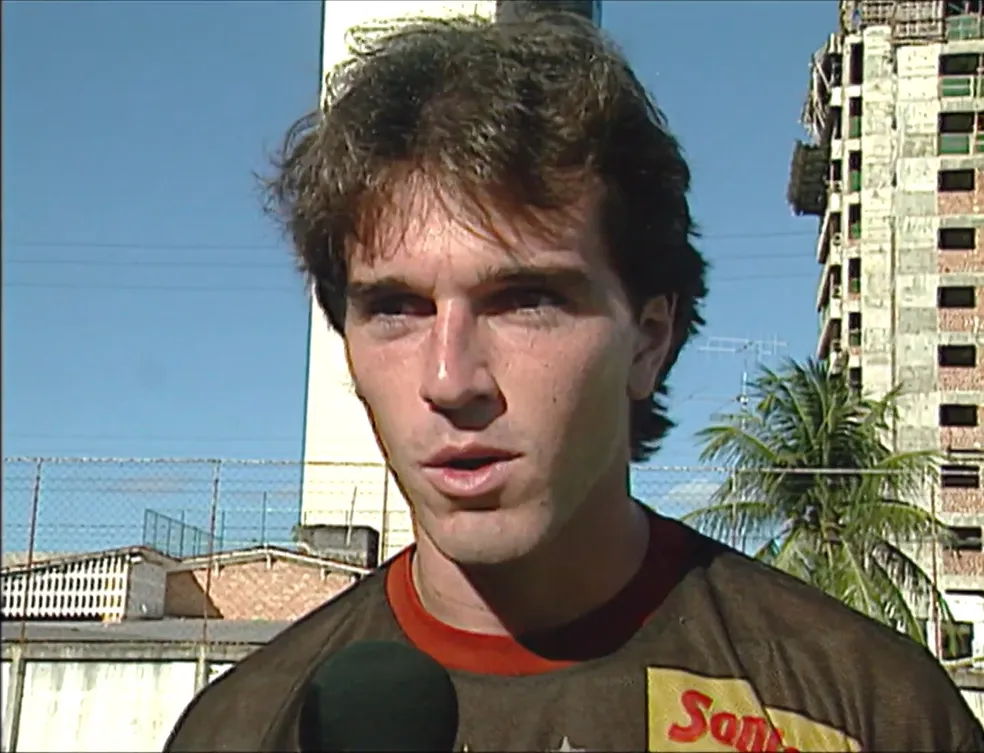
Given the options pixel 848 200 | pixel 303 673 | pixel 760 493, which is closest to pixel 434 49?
pixel 303 673

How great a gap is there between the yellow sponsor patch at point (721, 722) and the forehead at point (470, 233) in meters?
0.49

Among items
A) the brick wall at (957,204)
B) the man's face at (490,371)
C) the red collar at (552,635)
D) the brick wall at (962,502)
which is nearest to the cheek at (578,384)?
the man's face at (490,371)

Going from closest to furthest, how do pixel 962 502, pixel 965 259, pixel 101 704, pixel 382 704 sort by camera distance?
pixel 382 704 < pixel 101 704 < pixel 962 502 < pixel 965 259

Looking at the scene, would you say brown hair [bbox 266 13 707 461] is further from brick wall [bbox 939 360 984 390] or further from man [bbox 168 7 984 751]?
brick wall [bbox 939 360 984 390]

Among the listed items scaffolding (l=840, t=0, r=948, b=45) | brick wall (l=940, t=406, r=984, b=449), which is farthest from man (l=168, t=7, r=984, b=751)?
scaffolding (l=840, t=0, r=948, b=45)

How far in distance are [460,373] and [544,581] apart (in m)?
0.29

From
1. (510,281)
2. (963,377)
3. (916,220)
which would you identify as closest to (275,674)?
(510,281)

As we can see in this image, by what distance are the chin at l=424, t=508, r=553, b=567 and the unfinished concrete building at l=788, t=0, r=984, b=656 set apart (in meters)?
39.2

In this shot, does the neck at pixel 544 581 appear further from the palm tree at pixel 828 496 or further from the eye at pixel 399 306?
the palm tree at pixel 828 496

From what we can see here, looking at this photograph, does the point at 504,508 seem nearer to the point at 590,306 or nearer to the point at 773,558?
the point at 590,306

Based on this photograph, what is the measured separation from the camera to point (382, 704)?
47.6 inches

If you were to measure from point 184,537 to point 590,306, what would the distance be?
32.7 ft

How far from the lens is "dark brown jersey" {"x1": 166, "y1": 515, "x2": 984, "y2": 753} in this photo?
1514 millimetres

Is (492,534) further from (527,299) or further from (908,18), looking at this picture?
(908,18)
